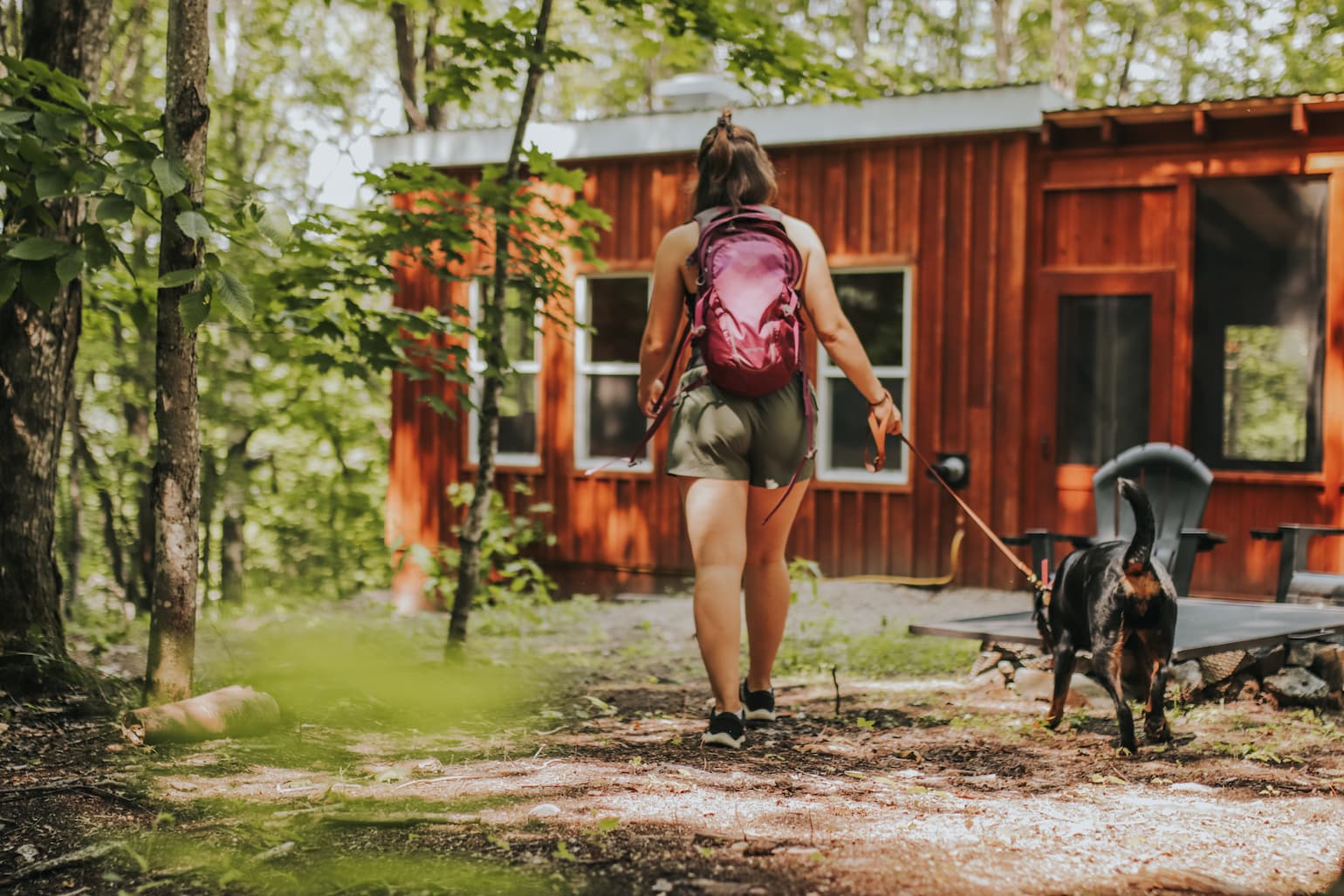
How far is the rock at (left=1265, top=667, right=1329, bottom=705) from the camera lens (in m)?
5.48

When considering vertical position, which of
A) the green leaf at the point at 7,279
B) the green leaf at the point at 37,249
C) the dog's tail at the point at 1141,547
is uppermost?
the green leaf at the point at 37,249

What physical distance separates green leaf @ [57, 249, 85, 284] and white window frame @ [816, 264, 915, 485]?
7.35m

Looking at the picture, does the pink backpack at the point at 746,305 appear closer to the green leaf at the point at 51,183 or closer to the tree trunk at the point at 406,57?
the green leaf at the point at 51,183

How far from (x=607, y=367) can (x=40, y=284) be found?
815 centimetres

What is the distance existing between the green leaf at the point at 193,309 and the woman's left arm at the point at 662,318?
4.68 feet

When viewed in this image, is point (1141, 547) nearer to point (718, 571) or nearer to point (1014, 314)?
point (718, 571)

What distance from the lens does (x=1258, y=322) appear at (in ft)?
31.4

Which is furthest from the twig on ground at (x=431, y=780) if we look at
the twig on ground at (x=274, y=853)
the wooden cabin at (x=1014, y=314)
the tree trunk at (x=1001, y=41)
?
the tree trunk at (x=1001, y=41)

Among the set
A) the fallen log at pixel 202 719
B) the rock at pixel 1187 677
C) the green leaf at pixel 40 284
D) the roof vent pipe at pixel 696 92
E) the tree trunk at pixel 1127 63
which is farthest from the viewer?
the tree trunk at pixel 1127 63

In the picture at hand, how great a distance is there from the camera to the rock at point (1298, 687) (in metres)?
5.48

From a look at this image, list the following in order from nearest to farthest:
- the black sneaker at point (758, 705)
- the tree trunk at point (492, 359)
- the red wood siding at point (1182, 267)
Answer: the black sneaker at point (758, 705), the tree trunk at point (492, 359), the red wood siding at point (1182, 267)

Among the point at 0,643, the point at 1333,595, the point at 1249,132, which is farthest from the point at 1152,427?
the point at 0,643

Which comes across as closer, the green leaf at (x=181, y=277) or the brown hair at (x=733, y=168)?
the green leaf at (x=181, y=277)

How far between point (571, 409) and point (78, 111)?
8008 millimetres
